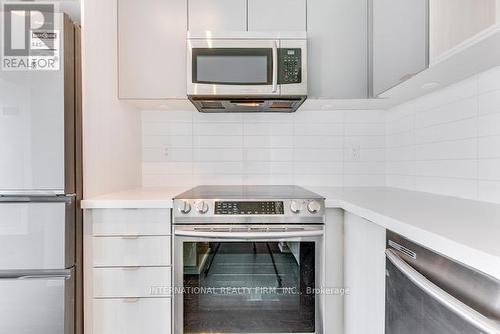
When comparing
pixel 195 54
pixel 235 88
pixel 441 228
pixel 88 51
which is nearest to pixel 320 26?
pixel 235 88

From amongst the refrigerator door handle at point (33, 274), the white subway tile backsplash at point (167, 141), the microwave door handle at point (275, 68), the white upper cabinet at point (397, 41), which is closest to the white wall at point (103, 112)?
the white subway tile backsplash at point (167, 141)

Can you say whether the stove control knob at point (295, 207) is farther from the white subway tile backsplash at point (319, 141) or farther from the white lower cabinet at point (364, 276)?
the white subway tile backsplash at point (319, 141)

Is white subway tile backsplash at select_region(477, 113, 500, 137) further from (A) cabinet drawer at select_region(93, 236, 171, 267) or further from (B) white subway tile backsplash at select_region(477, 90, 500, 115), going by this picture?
(A) cabinet drawer at select_region(93, 236, 171, 267)

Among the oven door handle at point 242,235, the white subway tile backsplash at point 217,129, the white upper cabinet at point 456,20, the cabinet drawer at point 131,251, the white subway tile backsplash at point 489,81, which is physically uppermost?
the white upper cabinet at point 456,20

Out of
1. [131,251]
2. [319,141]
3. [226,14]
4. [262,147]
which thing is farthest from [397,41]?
[131,251]

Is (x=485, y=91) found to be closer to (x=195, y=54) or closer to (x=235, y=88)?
(x=235, y=88)

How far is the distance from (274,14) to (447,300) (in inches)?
63.1

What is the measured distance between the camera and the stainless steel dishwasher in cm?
59

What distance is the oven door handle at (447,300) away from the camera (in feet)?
1.84

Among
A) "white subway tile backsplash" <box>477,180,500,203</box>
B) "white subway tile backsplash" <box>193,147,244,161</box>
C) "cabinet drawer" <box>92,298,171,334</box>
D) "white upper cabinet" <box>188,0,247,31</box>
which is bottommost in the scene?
"cabinet drawer" <box>92,298,171,334</box>

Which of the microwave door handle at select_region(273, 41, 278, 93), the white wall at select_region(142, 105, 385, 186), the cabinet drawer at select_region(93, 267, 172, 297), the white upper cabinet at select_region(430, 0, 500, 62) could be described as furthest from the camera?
the white wall at select_region(142, 105, 385, 186)

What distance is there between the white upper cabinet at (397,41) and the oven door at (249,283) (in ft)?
→ 2.72

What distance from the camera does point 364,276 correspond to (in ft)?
4.13

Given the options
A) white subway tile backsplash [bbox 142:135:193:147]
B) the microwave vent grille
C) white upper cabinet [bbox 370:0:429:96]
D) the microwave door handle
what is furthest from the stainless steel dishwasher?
white subway tile backsplash [bbox 142:135:193:147]
